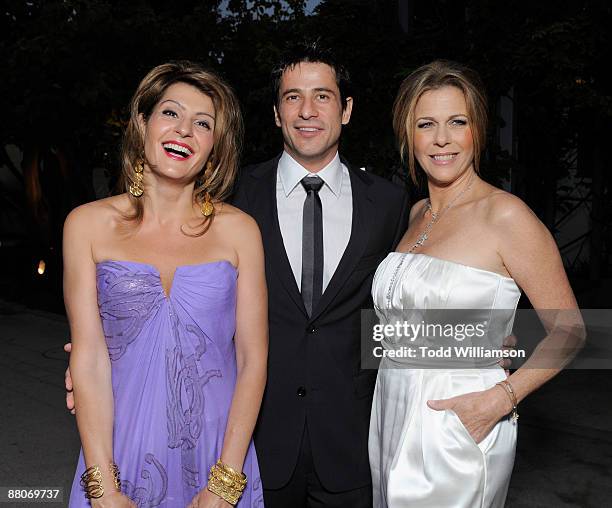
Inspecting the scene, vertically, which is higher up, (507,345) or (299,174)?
(299,174)

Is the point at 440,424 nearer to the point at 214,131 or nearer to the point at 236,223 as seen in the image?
the point at 236,223

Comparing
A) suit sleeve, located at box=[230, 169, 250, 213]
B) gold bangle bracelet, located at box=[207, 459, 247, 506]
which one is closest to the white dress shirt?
suit sleeve, located at box=[230, 169, 250, 213]

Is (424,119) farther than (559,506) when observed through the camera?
No

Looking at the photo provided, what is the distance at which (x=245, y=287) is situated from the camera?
8.07 ft

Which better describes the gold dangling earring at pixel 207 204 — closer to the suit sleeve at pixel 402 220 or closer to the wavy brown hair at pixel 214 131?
the wavy brown hair at pixel 214 131

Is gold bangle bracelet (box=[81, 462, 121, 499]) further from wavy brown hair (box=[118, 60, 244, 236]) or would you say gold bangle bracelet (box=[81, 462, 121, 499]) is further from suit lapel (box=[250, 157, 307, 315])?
suit lapel (box=[250, 157, 307, 315])

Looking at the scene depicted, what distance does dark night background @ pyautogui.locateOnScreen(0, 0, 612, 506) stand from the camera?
6750 millimetres

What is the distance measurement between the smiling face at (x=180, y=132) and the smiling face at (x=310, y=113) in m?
0.64

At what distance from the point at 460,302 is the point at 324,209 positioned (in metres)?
0.82

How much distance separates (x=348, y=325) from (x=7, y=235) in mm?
18014

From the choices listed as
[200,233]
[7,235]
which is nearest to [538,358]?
[200,233]

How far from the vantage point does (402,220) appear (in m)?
3.27

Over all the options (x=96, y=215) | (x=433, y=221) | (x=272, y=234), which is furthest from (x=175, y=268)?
(x=433, y=221)

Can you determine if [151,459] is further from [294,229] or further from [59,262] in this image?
[59,262]
